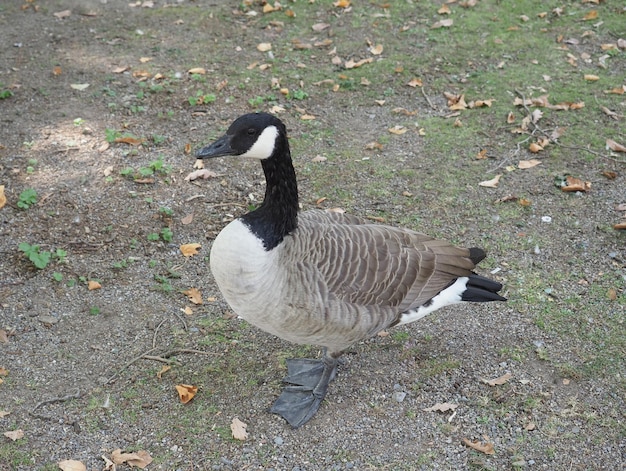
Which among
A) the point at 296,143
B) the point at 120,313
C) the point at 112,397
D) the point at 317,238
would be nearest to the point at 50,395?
the point at 112,397

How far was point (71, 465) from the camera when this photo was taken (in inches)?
138

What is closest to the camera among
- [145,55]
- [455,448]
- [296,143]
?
[455,448]

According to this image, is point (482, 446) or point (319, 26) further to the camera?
point (319, 26)

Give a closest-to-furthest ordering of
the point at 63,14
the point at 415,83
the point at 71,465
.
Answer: the point at 71,465 < the point at 415,83 < the point at 63,14

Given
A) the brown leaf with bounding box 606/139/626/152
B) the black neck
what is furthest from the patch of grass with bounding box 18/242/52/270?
the brown leaf with bounding box 606/139/626/152

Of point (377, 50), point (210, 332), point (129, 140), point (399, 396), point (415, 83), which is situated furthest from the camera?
point (377, 50)

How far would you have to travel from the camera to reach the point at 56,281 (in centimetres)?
468

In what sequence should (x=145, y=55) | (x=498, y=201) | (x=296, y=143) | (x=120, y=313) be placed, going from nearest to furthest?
1. (x=120, y=313)
2. (x=498, y=201)
3. (x=296, y=143)
4. (x=145, y=55)

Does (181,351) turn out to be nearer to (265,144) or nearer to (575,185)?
(265,144)

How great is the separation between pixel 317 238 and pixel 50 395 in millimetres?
1809

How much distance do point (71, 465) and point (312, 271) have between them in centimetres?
162

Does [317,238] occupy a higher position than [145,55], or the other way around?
[317,238]

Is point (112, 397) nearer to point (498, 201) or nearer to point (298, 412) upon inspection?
point (298, 412)

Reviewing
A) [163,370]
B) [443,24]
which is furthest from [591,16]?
[163,370]
